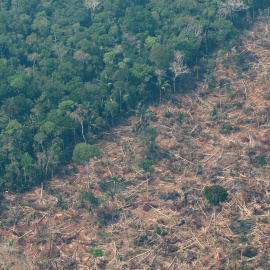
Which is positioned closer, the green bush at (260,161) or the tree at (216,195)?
the tree at (216,195)

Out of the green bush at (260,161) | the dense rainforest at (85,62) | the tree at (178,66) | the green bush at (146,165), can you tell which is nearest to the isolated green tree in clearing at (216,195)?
the green bush at (260,161)

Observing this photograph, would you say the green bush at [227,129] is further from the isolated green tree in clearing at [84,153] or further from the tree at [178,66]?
the isolated green tree in clearing at [84,153]

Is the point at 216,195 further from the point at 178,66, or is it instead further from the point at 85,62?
the point at 85,62

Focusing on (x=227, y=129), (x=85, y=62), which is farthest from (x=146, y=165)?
(x=85, y=62)

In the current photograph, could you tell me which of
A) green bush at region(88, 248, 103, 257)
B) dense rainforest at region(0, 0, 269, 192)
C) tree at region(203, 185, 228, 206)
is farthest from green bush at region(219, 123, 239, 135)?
green bush at region(88, 248, 103, 257)

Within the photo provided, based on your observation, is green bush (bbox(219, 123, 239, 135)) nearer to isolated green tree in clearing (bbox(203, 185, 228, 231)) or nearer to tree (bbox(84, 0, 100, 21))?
isolated green tree in clearing (bbox(203, 185, 228, 231))

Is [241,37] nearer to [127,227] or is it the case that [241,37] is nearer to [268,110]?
[268,110]

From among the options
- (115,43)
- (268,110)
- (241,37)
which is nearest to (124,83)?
(115,43)
